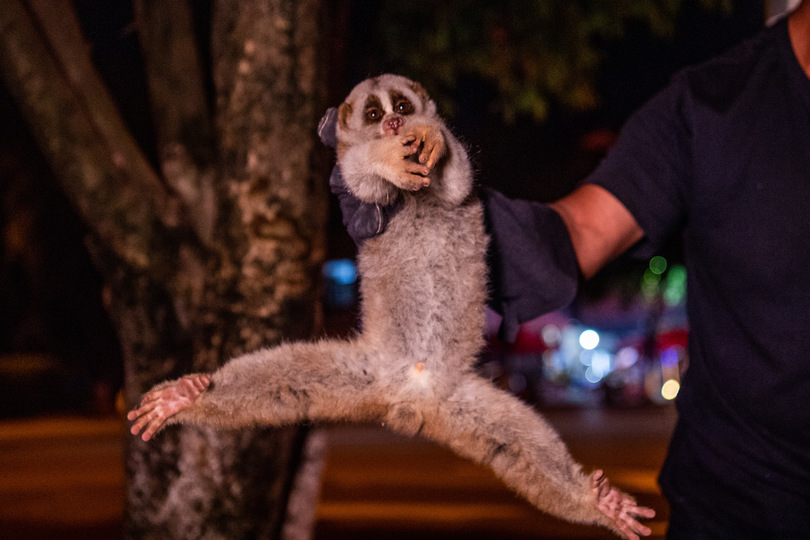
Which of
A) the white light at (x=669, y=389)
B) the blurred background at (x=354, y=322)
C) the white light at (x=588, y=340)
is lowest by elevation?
the white light at (x=588, y=340)

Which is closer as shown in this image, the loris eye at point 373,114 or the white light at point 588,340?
the loris eye at point 373,114

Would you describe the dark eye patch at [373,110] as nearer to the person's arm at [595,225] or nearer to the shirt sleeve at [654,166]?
the person's arm at [595,225]

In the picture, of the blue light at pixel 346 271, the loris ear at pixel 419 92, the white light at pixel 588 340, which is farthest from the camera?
the white light at pixel 588 340

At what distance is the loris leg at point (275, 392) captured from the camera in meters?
1.46

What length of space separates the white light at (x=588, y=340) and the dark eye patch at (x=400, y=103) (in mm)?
31584

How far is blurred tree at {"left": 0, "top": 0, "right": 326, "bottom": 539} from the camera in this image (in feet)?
9.30

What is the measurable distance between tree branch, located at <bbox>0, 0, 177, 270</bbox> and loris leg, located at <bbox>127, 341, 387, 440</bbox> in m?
2.13

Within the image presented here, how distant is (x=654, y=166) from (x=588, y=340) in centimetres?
3169

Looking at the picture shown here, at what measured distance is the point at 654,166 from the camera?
2.40 meters

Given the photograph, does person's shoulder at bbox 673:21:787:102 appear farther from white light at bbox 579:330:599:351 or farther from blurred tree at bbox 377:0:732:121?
white light at bbox 579:330:599:351

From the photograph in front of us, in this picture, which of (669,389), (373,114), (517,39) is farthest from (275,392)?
(669,389)

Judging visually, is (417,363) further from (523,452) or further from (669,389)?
(669,389)

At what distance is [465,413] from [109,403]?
19960 mm

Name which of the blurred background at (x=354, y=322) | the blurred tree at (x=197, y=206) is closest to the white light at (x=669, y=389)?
the blurred background at (x=354, y=322)
